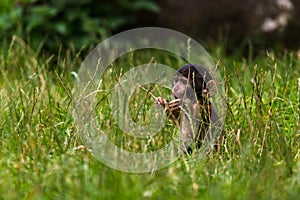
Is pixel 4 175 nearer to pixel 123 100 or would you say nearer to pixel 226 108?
pixel 123 100

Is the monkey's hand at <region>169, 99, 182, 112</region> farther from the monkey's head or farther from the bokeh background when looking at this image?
the bokeh background

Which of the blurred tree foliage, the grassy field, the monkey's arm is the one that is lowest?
the blurred tree foliage

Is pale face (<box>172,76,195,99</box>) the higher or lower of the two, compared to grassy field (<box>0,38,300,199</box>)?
higher

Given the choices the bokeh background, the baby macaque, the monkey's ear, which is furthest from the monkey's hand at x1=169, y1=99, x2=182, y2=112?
the bokeh background

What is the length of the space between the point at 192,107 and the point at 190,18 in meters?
3.73

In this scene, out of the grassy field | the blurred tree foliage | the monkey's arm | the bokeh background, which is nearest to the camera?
the grassy field

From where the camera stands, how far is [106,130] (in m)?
2.98

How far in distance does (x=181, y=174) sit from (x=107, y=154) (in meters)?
0.31

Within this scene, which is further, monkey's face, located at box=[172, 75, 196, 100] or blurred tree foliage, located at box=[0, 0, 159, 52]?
blurred tree foliage, located at box=[0, 0, 159, 52]

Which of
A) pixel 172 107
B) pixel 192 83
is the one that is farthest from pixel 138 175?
pixel 192 83

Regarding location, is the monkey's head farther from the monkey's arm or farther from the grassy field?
the grassy field

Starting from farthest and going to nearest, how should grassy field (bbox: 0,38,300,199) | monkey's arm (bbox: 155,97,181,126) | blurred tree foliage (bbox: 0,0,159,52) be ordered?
blurred tree foliage (bbox: 0,0,159,52) < monkey's arm (bbox: 155,97,181,126) < grassy field (bbox: 0,38,300,199)

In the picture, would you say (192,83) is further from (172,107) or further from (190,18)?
(190,18)

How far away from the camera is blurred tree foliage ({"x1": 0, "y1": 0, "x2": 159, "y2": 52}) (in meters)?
6.00
